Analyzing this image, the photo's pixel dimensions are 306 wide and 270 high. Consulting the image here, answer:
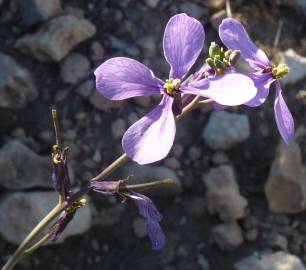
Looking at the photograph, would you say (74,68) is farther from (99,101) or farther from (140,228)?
(140,228)

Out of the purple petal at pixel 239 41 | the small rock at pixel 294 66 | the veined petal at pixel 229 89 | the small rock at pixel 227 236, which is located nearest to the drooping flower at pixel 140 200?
the veined petal at pixel 229 89

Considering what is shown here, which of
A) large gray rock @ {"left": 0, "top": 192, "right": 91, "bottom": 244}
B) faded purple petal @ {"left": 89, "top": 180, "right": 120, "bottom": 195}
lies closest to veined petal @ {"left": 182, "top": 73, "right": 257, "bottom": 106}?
faded purple petal @ {"left": 89, "top": 180, "right": 120, "bottom": 195}

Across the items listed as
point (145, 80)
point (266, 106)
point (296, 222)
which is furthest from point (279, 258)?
point (145, 80)

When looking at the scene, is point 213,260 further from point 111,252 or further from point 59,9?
point 59,9

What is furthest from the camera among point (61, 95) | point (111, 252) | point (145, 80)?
point (61, 95)

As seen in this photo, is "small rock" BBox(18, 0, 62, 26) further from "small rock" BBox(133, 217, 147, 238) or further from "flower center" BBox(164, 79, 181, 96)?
"flower center" BBox(164, 79, 181, 96)

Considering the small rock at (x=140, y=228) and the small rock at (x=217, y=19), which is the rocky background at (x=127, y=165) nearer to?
the small rock at (x=140, y=228)
